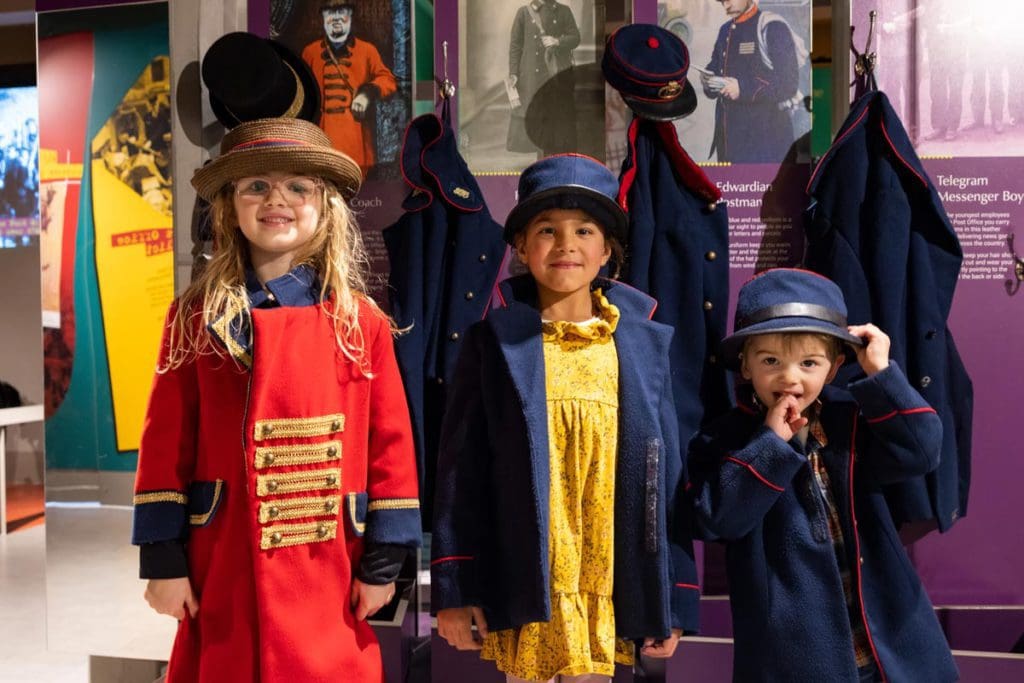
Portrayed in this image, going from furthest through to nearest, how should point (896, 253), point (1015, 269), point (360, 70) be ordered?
point (360, 70) < point (1015, 269) < point (896, 253)

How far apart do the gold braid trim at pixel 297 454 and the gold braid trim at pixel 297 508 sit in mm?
81

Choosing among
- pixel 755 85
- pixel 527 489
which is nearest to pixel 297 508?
pixel 527 489

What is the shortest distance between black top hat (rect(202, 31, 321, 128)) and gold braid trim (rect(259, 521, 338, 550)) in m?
1.41

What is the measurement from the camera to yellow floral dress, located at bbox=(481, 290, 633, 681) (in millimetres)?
1810

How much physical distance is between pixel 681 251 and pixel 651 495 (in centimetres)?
90

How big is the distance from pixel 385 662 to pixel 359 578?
986 millimetres

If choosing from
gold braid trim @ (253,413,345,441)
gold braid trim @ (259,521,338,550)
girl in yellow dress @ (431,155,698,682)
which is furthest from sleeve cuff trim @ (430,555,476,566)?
gold braid trim @ (253,413,345,441)

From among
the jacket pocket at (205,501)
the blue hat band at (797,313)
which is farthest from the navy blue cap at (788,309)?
the jacket pocket at (205,501)

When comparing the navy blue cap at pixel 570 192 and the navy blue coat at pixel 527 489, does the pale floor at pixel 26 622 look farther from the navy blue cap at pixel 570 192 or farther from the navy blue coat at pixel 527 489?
the navy blue cap at pixel 570 192

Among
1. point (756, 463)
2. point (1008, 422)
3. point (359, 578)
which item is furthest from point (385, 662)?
point (1008, 422)

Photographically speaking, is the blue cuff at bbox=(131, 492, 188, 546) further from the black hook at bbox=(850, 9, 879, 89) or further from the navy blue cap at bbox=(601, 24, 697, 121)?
the black hook at bbox=(850, 9, 879, 89)

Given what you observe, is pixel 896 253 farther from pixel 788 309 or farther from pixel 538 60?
pixel 538 60

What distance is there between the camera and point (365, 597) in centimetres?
180

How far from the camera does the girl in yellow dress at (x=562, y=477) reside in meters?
1.80
